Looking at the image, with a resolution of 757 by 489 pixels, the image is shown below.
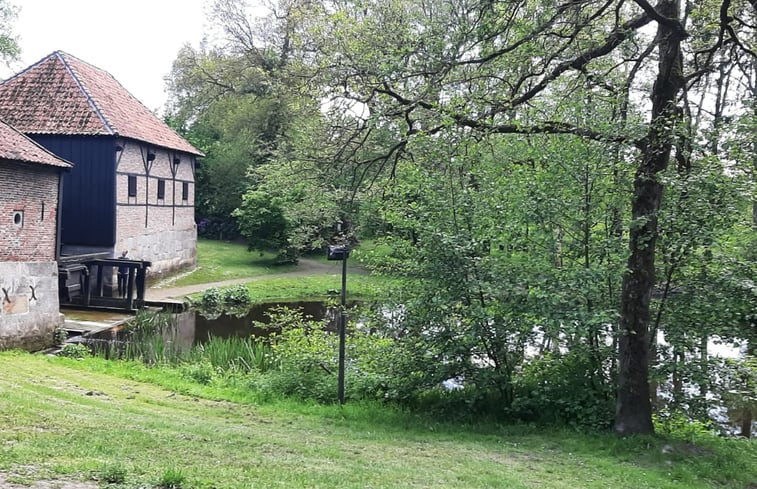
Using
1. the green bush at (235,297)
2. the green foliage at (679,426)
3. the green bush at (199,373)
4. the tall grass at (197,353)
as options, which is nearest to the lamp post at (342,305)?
the green bush at (199,373)

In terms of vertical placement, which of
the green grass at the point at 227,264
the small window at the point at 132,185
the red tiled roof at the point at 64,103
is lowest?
the green grass at the point at 227,264

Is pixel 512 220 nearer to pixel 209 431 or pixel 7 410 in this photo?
pixel 209 431

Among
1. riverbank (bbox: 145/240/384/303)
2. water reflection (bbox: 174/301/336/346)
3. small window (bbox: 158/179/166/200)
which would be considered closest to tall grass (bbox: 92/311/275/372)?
water reflection (bbox: 174/301/336/346)

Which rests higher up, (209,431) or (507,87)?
(507,87)

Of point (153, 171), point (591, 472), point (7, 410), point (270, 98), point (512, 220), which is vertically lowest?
point (591, 472)

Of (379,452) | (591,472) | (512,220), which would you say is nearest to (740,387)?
(591,472)

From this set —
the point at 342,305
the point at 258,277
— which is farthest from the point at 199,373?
the point at 258,277

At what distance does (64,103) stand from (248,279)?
29.7 ft

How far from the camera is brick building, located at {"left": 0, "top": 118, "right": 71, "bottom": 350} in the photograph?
12.2 meters

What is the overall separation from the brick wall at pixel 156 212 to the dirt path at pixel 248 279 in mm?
1365

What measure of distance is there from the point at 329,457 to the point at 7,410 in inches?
116

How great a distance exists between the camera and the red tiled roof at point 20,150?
12.0m

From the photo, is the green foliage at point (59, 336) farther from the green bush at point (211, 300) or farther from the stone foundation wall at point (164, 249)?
the stone foundation wall at point (164, 249)

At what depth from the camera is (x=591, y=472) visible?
231 inches
